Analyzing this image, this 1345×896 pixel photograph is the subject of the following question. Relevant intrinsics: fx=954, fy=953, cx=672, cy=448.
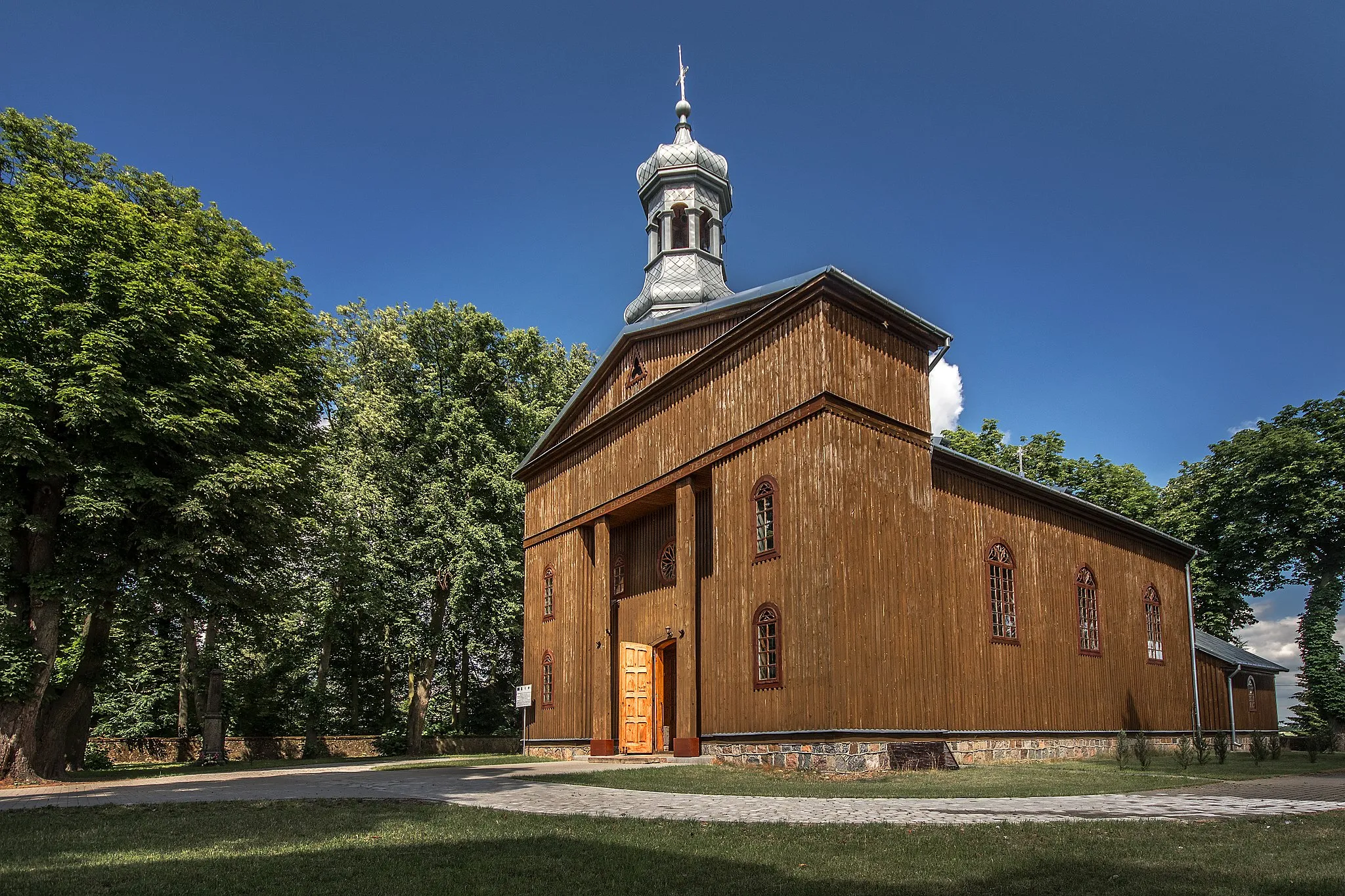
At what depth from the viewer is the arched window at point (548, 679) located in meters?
26.5

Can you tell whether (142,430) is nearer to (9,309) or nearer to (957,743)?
(9,309)

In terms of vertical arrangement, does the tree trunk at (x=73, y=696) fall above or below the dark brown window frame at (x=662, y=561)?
below

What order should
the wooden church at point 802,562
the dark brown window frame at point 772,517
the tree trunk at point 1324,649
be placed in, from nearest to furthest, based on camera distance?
the wooden church at point 802,562
the dark brown window frame at point 772,517
the tree trunk at point 1324,649

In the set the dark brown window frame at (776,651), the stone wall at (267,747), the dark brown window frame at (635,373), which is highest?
the dark brown window frame at (635,373)

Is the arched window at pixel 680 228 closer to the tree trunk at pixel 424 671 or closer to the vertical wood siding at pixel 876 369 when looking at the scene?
the vertical wood siding at pixel 876 369

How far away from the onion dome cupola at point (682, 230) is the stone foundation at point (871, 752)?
13.0 m

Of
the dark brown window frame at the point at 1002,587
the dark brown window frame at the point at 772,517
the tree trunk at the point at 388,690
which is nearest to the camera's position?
the dark brown window frame at the point at 772,517

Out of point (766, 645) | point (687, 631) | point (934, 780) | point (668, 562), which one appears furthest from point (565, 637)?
point (934, 780)

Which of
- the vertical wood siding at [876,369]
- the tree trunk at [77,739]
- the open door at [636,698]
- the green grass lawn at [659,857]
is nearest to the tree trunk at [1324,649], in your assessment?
the vertical wood siding at [876,369]

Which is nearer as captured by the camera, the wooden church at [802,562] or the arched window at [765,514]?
the wooden church at [802,562]

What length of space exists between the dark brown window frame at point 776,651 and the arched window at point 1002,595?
555cm

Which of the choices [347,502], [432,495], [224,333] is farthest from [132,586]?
[432,495]

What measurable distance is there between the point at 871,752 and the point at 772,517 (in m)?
4.67

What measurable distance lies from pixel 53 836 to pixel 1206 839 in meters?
10.8
